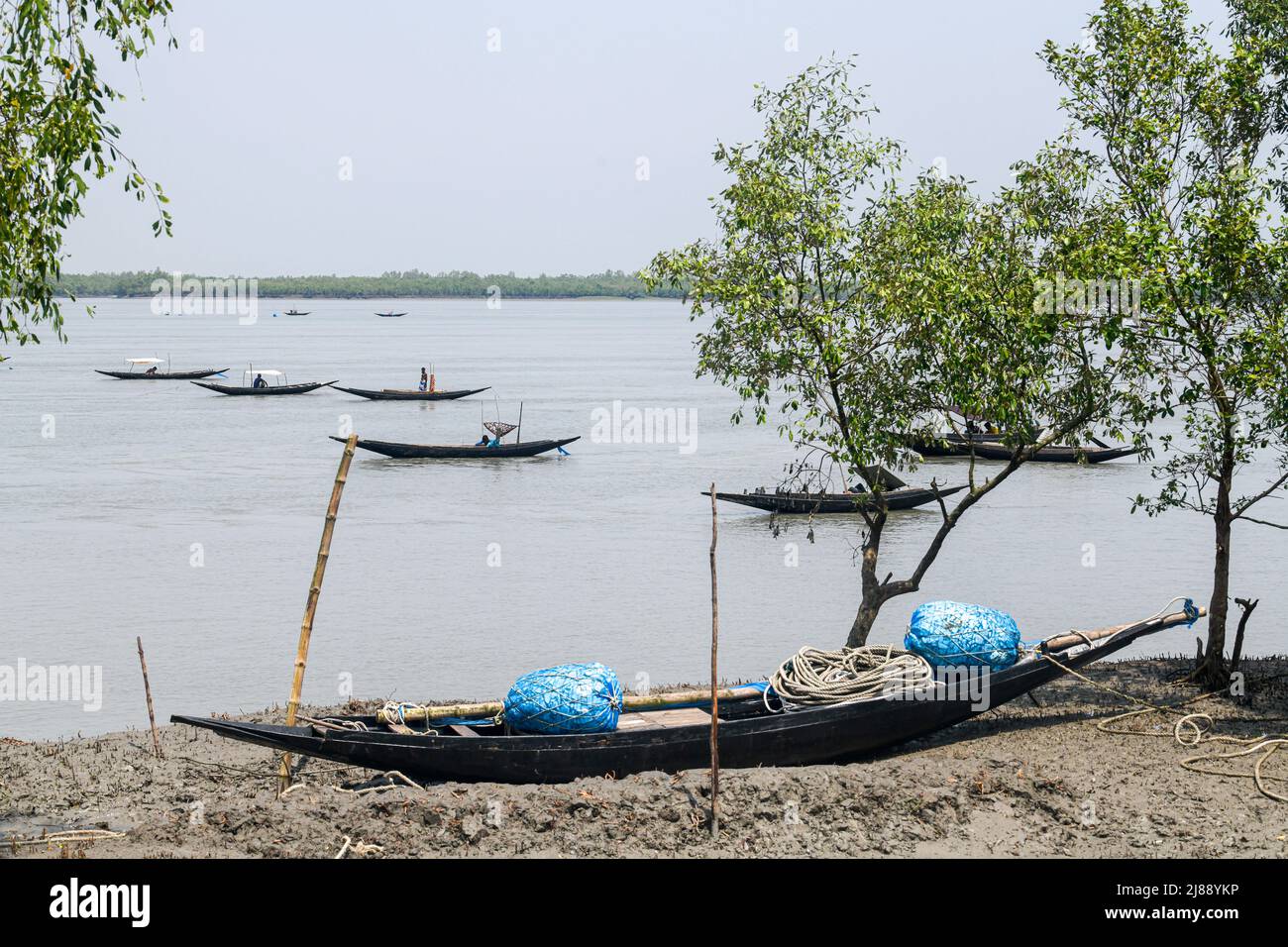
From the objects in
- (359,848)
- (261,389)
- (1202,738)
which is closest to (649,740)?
(359,848)

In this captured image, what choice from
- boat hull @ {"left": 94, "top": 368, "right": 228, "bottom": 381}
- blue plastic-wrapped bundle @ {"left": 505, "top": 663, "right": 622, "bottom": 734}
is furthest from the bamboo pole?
boat hull @ {"left": 94, "top": 368, "right": 228, "bottom": 381}

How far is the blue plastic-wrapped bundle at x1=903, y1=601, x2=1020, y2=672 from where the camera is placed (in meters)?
13.0

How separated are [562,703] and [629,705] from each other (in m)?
1.19

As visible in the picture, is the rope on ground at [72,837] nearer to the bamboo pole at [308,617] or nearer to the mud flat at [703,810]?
the mud flat at [703,810]

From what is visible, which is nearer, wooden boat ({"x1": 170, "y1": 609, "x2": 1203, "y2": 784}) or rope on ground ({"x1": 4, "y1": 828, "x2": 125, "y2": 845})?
rope on ground ({"x1": 4, "y1": 828, "x2": 125, "y2": 845})

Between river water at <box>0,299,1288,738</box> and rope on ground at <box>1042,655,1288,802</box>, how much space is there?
3997 mm

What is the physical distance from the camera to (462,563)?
28.4 metres

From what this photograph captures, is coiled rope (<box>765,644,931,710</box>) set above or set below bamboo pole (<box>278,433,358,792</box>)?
below

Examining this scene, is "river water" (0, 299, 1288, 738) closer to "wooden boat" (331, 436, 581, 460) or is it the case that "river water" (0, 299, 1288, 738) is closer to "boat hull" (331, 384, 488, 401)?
"wooden boat" (331, 436, 581, 460)

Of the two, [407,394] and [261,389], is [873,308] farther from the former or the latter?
[261,389]

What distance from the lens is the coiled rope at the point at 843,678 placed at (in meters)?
12.5

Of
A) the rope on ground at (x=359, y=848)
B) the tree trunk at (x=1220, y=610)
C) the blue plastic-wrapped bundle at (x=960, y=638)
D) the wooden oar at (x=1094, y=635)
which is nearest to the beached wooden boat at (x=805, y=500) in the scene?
Answer: the tree trunk at (x=1220, y=610)

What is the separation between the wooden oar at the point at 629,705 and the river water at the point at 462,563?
333cm
